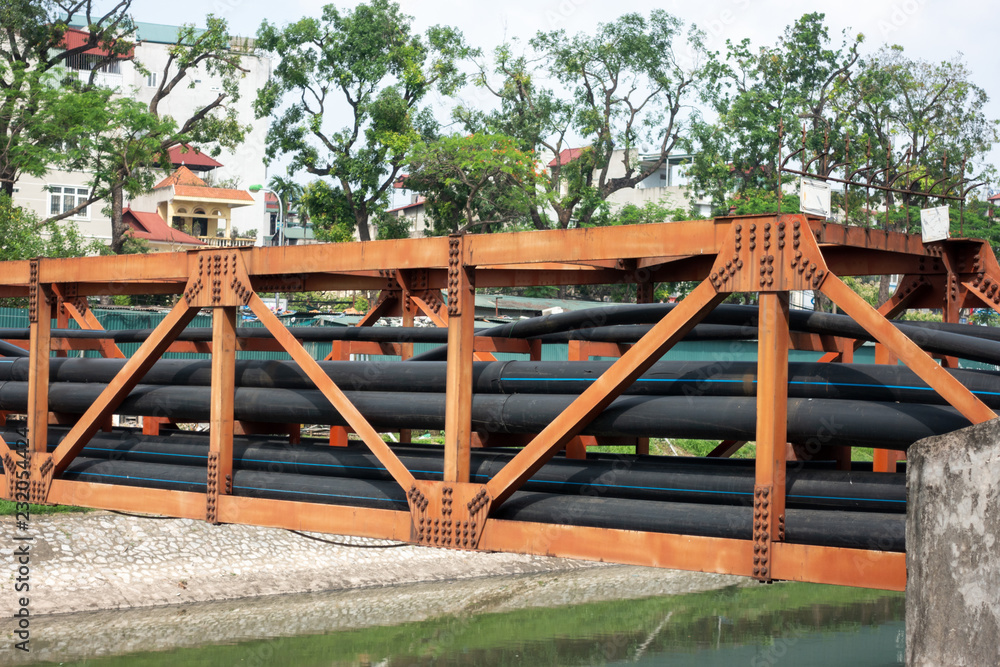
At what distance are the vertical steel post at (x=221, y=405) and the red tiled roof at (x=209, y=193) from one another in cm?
6267

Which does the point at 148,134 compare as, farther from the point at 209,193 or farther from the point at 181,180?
the point at 181,180

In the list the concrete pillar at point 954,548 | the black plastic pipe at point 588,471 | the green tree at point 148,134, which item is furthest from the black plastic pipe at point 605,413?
the green tree at point 148,134

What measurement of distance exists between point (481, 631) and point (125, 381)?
12.4 m

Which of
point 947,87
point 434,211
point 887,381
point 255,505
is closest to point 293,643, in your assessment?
point 255,505

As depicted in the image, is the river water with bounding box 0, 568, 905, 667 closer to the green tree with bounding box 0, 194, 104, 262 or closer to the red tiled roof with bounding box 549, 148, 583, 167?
the green tree with bounding box 0, 194, 104, 262

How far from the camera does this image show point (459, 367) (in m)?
7.21

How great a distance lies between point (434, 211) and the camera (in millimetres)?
45812

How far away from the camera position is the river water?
17.3m

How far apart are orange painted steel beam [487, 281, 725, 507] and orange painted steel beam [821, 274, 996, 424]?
706 mm

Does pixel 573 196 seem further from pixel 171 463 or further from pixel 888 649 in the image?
pixel 171 463

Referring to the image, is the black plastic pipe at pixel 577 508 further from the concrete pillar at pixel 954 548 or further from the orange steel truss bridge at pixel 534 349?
the concrete pillar at pixel 954 548

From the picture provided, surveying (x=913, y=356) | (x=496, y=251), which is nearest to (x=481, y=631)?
(x=496, y=251)

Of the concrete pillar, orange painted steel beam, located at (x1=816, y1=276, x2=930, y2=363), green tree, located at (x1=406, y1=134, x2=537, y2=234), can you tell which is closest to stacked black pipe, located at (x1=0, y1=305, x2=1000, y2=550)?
the concrete pillar

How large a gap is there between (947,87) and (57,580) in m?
40.0
